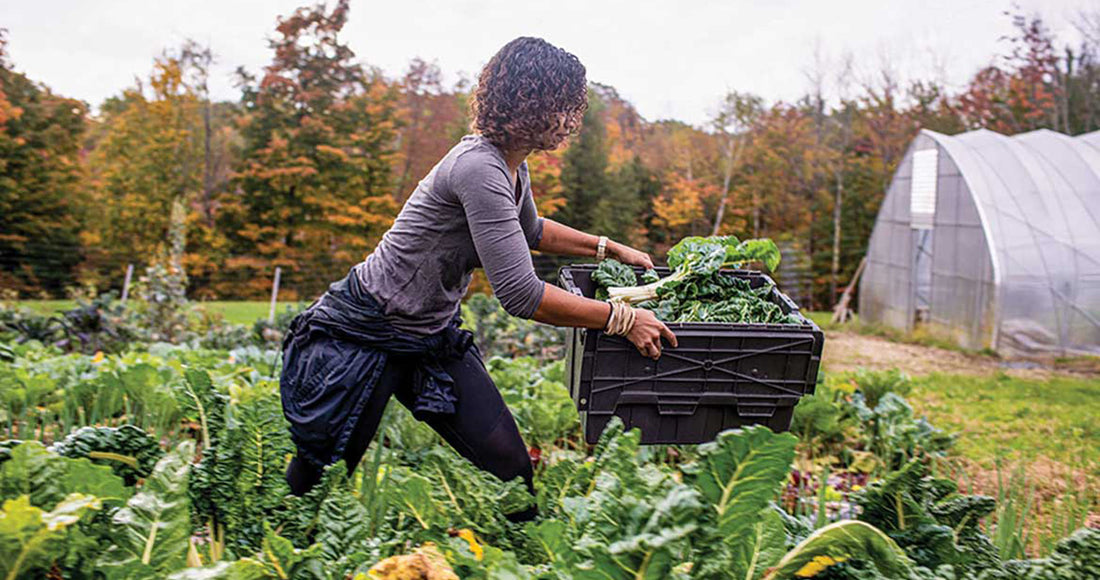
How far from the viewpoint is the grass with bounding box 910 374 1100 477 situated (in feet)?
16.7

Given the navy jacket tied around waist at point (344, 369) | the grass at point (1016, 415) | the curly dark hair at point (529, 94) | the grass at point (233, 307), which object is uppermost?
the curly dark hair at point (529, 94)

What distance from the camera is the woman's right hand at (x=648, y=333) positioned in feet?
6.28

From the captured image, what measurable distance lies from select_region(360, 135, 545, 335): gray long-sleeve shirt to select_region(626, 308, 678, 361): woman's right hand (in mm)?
240

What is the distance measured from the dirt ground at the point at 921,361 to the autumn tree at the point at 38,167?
13.6 metres

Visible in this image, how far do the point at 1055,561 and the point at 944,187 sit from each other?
11.5 metres

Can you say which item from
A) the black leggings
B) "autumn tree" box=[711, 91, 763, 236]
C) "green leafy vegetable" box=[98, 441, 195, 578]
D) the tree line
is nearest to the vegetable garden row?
"green leafy vegetable" box=[98, 441, 195, 578]

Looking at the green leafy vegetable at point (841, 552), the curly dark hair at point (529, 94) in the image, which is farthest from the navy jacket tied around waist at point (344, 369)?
the green leafy vegetable at point (841, 552)

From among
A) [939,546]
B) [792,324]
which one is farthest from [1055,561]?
[792,324]

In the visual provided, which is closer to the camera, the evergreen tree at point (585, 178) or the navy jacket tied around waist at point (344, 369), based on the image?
the navy jacket tied around waist at point (344, 369)

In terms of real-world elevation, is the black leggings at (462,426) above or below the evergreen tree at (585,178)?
below

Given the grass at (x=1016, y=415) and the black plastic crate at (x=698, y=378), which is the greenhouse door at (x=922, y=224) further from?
the black plastic crate at (x=698, y=378)

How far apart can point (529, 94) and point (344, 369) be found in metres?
0.85

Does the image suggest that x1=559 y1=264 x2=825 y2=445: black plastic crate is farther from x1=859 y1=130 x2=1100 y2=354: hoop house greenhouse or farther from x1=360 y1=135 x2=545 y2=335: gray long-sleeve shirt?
x1=859 y1=130 x2=1100 y2=354: hoop house greenhouse

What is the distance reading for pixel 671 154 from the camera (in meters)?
21.6
